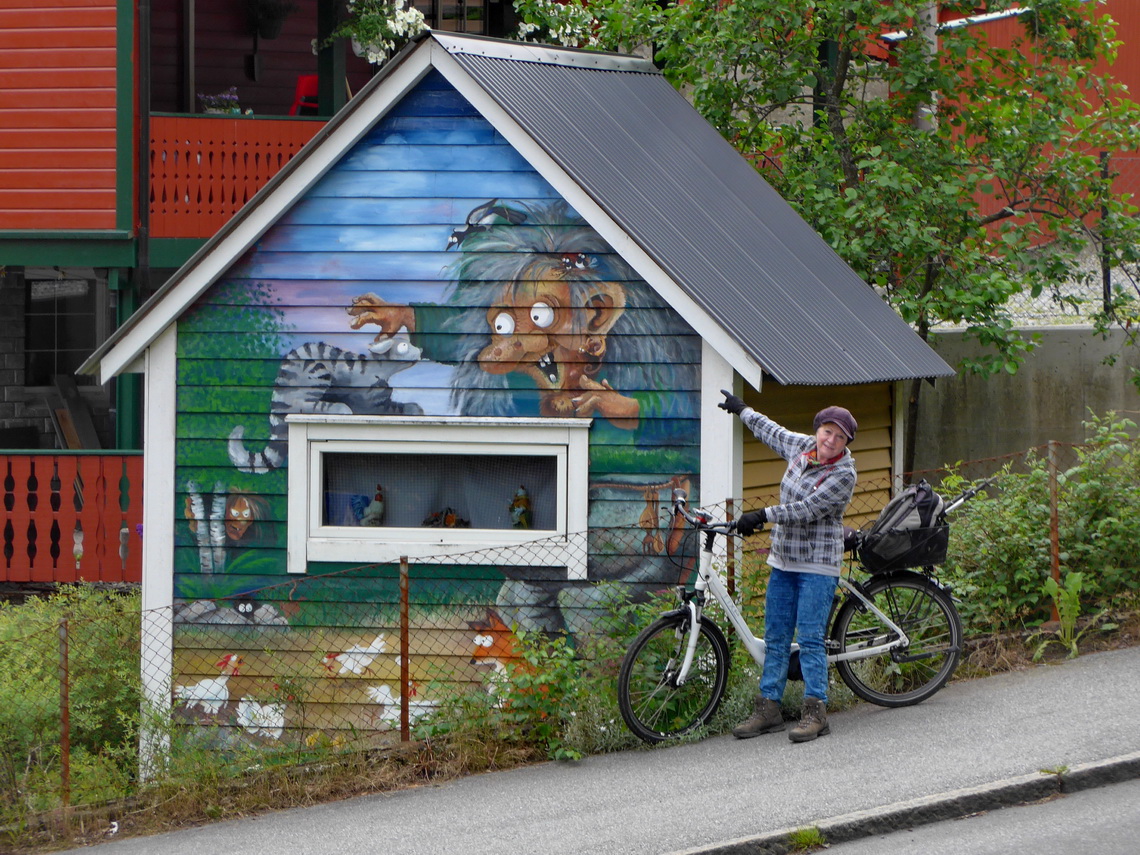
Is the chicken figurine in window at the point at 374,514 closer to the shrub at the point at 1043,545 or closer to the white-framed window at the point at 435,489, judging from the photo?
the white-framed window at the point at 435,489

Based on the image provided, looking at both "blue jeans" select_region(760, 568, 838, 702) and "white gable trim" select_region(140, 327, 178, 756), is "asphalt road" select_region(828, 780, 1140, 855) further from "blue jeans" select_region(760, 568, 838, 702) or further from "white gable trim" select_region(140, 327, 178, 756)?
"white gable trim" select_region(140, 327, 178, 756)

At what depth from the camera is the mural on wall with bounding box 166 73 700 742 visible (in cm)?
762

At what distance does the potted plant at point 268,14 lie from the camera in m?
15.9

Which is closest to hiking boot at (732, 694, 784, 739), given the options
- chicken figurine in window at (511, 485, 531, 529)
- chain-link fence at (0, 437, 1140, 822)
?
chain-link fence at (0, 437, 1140, 822)

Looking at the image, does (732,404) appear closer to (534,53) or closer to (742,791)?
(742,791)

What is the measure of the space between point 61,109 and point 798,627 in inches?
373

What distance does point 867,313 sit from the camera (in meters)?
8.87

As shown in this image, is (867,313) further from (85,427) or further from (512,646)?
(85,427)

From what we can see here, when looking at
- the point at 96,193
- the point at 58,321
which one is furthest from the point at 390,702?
the point at 58,321

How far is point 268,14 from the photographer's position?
16.0m

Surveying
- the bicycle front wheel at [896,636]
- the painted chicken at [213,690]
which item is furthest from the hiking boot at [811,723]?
the painted chicken at [213,690]

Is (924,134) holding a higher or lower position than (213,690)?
higher

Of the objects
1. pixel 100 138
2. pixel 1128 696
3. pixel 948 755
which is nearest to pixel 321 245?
pixel 948 755

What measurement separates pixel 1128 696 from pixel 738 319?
2.77 metres
